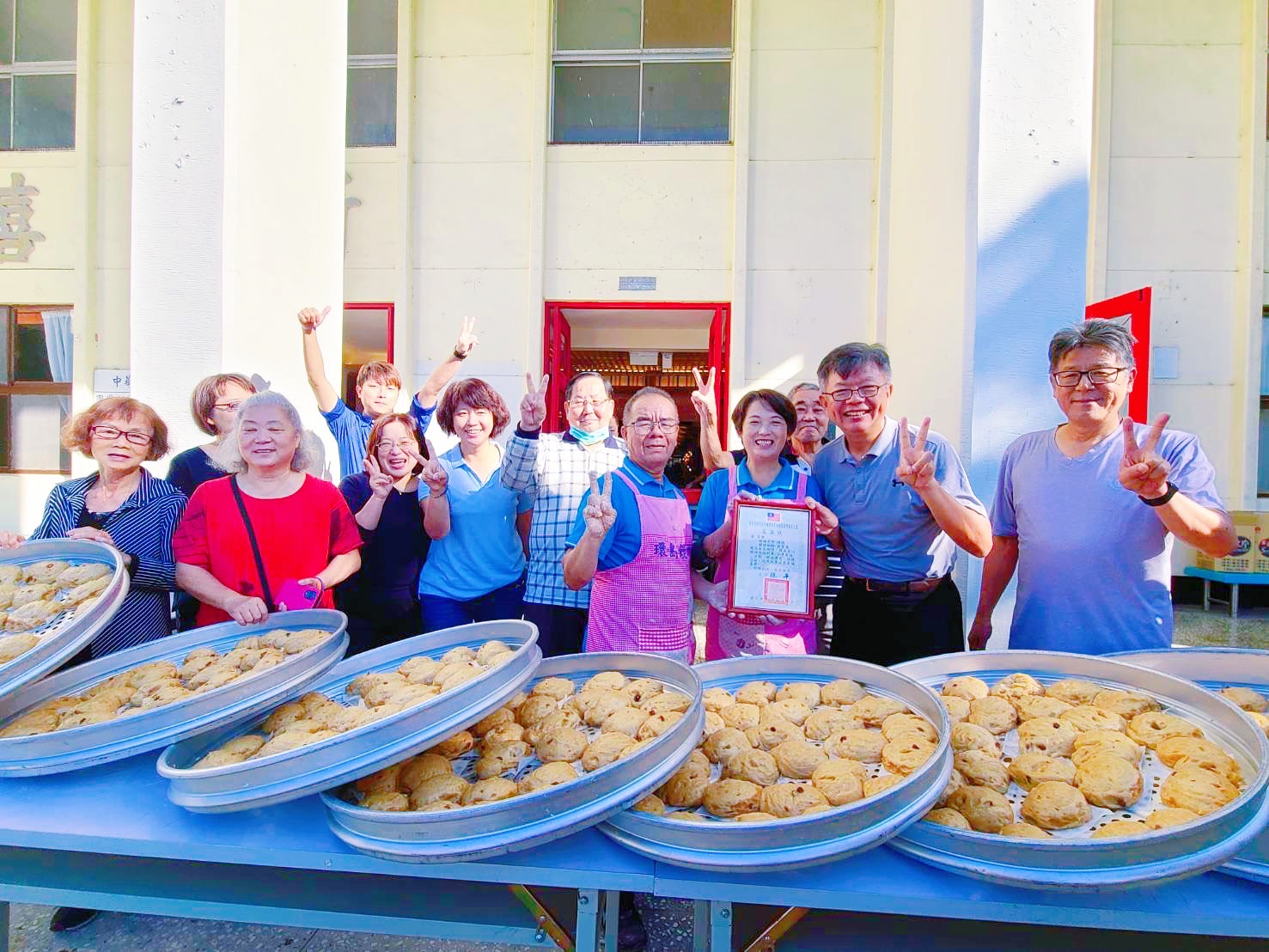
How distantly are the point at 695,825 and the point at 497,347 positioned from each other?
5808mm

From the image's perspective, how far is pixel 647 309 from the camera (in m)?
6.64

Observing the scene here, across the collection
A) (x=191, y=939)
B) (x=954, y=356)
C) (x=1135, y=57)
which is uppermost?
(x=1135, y=57)

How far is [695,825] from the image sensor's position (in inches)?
44.1

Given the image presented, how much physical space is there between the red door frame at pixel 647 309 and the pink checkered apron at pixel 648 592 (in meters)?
4.14

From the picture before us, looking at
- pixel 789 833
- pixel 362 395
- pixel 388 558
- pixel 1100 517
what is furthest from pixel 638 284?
pixel 789 833

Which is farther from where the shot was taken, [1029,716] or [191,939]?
[191,939]

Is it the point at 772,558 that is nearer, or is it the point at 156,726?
the point at 156,726

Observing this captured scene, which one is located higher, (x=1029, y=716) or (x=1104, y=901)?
(x=1029, y=716)

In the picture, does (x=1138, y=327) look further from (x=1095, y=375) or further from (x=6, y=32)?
(x=6, y=32)

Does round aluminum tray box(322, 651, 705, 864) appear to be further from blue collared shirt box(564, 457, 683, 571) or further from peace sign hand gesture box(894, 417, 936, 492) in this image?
peace sign hand gesture box(894, 417, 936, 492)

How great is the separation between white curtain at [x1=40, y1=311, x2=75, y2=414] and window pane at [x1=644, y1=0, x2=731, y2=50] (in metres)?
6.61

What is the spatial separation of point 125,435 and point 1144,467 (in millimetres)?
3156

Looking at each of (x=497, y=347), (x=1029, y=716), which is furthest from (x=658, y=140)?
(x=1029, y=716)

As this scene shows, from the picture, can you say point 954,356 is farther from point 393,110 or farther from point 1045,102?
point 393,110
